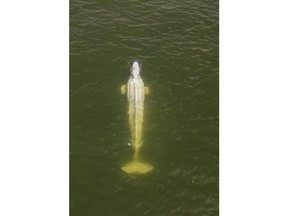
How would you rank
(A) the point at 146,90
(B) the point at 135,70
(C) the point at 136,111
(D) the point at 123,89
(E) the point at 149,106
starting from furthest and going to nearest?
(B) the point at 135,70 < (D) the point at 123,89 < (A) the point at 146,90 < (E) the point at 149,106 < (C) the point at 136,111

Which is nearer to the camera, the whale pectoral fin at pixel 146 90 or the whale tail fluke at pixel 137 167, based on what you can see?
the whale tail fluke at pixel 137 167

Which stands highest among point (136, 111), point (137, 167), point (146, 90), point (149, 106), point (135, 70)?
point (135, 70)

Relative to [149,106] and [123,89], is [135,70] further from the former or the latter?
[149,106]

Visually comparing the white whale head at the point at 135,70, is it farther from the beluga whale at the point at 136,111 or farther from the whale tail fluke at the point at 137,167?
the whale tail fluke at the point at 137,167

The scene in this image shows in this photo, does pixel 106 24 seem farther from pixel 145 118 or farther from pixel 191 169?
pixel 191 169

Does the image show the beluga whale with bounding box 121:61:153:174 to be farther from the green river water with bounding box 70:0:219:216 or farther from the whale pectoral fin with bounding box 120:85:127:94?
the green river water with bounding box 70:0:219:216

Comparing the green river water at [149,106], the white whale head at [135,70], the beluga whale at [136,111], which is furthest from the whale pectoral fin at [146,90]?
the white whale head at [135,70]

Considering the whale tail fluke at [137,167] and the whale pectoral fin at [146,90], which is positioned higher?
the whale pectoral fin at [146,90]

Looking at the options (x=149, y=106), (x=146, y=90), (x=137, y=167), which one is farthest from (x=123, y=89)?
(x=137, y=167)
